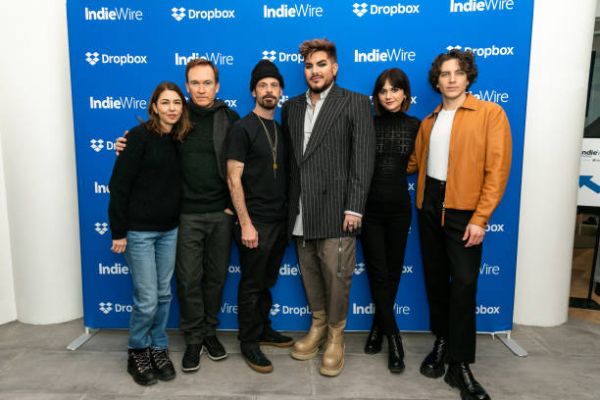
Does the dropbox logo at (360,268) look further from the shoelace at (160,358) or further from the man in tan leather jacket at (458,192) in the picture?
the shoelace at (160,358)

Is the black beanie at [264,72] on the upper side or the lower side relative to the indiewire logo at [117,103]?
A: upper

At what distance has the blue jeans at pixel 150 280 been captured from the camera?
96.0 inches

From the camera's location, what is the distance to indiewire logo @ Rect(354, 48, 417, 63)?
2885 millimetres

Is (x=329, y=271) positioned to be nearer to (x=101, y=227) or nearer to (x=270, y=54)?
(x=270, y=54)

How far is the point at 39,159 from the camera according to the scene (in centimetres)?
316

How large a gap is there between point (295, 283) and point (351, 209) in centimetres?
92

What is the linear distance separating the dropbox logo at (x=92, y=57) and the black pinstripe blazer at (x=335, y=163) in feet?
4.91

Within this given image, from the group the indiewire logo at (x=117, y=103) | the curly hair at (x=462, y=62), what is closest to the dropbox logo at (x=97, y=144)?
the indiewire logo at (x=117, y=103)

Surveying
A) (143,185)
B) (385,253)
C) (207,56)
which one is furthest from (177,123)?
(385,253)

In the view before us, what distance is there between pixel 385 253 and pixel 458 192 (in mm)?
618

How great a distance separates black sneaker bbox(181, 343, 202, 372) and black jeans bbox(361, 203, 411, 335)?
1.17m

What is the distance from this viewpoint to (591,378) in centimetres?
263

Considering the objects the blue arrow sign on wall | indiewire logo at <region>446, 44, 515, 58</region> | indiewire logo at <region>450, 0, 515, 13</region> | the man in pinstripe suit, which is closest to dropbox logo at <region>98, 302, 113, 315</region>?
the man in pinstripe suit

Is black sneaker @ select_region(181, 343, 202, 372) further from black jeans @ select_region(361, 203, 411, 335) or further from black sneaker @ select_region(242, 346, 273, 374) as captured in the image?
black jeans @ select_region(361, 203, 411, 335)
